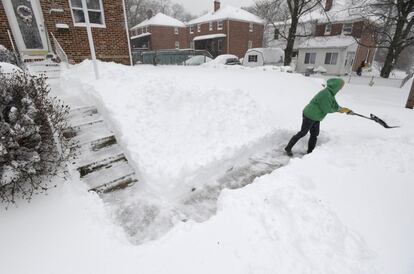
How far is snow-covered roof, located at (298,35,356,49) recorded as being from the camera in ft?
81.2

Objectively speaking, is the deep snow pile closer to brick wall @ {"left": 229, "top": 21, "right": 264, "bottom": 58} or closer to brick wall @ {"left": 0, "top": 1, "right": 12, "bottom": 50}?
brick wall @ {"left": 0, "top": 1, "right": 12, "bottom": 50}

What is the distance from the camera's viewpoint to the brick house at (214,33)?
30.8 meters

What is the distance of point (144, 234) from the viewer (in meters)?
3.12

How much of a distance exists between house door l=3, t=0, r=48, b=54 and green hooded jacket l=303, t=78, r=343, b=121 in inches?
367

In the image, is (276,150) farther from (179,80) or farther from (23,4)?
(23,4)

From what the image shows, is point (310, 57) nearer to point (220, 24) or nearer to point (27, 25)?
point (220, 24)

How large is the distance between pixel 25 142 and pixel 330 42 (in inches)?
1174

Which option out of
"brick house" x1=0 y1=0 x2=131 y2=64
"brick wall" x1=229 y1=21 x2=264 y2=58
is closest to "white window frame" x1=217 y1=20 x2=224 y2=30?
"brick wall" x1=229 y1=21 x2=264 y2=58

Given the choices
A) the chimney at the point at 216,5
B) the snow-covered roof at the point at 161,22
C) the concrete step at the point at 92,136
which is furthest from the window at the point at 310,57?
the concrete step at the point at 92,136

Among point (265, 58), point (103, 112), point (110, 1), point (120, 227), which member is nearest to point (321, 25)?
point (265, 58)

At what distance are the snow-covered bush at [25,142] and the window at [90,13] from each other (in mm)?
6483

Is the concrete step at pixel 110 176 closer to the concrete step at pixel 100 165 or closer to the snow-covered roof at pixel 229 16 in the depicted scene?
the concrete step at pixel 100 165

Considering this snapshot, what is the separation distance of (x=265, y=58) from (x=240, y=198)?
Result: 25.2m

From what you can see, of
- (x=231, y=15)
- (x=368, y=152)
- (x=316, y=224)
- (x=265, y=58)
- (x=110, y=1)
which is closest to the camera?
(x=316, y=224)
